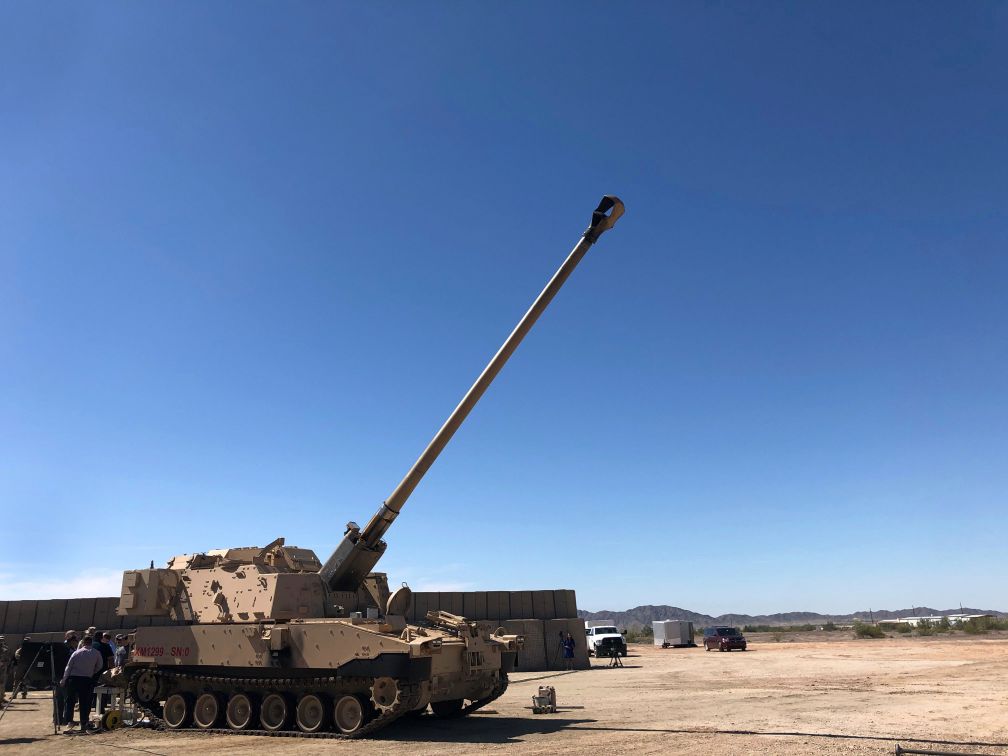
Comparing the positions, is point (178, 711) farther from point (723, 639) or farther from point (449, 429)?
point (723, 639)

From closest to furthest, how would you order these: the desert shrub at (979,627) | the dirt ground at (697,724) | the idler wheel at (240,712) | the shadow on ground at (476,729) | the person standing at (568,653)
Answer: the dirt ground at (697,724)
the shadow on ground at (476,729)
the idler wheel at (240,712)
the person standing at (568,653)
the desert shrub at (979,627)

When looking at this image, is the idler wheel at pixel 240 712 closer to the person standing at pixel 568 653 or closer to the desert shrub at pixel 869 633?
Result: the person standing at pixel 568 653

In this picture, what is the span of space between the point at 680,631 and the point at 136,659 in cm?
3532

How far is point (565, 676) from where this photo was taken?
917 inches

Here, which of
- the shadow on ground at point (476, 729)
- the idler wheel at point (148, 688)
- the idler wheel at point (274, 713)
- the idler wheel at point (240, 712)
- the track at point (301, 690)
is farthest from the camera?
the idler wheel at point (148, 688)

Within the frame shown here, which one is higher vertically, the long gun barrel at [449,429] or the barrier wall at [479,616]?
the long gun barrel at [449,429]

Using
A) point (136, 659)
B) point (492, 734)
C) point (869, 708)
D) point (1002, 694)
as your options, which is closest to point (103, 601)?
point (136, 659)

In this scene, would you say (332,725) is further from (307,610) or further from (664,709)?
(664,709)

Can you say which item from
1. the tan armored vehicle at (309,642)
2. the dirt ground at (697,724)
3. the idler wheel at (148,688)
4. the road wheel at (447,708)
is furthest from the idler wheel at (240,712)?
the road wheel at (447,708)

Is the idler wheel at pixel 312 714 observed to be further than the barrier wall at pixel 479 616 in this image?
No

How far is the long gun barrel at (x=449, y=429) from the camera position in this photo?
1292 centimetres

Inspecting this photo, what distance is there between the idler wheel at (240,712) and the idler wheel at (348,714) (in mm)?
1599

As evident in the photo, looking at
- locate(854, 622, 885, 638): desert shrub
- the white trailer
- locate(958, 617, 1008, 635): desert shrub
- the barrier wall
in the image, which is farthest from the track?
locate(958, 617, 1008, 635): desert shrub

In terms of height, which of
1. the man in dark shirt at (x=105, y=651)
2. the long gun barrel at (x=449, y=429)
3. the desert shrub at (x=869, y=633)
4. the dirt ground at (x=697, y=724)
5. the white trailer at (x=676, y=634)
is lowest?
the desert shrub at (x=869, y=633)
